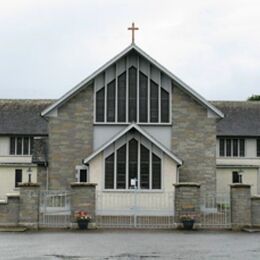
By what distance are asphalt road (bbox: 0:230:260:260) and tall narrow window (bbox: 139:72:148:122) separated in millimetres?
13782

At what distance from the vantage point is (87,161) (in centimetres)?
3597

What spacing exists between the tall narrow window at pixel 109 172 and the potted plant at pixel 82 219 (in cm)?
996

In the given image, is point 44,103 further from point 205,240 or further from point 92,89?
point 205,240

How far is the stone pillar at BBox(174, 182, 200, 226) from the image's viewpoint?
2661 cm

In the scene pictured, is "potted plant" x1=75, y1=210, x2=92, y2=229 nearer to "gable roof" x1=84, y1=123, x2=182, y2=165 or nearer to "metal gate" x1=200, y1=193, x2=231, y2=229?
"metal gate" x1=200, y1=193, x2=231, y2=229

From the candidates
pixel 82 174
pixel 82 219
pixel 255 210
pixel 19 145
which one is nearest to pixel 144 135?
pixel 82 174

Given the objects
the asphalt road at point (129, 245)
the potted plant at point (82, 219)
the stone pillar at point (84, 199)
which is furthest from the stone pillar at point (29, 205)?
the asphalt road at point (129, 245)

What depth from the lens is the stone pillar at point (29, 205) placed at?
2578 centimetres

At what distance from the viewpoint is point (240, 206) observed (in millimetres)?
26484

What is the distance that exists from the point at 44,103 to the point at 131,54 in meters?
25.4

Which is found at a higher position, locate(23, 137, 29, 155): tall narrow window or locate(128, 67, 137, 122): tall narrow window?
locate(128, 67, 137, 122): tall narrow window

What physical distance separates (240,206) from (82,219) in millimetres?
5928

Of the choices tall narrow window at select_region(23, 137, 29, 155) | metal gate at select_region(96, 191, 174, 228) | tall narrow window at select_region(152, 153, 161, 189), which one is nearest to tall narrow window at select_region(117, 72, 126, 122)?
tall narrow window at select_region(152, 153, 161, 189)

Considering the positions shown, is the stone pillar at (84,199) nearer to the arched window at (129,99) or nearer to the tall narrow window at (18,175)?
the arched window at (129,99)
